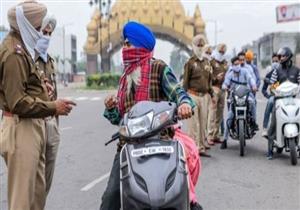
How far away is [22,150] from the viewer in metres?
4.23

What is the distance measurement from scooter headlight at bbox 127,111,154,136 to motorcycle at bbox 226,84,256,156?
20.2 ft

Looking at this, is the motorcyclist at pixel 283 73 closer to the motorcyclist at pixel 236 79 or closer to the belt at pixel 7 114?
the motorcyclist at pixel 236 79

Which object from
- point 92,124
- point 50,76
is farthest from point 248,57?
point 50,76

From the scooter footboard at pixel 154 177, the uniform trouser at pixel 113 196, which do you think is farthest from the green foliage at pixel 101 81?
the scooter footboard at pixel 154 177

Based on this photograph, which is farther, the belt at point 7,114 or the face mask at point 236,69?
the face mask at point 236,69

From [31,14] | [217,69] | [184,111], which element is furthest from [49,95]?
[217,69]

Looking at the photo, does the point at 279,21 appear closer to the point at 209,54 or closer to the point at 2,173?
the point at 209,54

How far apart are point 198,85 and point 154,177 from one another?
645 centimetres

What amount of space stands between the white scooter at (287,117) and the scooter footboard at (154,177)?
545cm

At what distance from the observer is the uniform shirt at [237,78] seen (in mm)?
A: 10688

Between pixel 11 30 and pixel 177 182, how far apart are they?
1.73 meters

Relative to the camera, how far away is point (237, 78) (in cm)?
1076

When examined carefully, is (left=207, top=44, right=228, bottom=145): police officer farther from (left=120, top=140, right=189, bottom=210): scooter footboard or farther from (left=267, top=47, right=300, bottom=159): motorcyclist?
→ (left=120, top=140, right=189, bottom=210): scooter footboard

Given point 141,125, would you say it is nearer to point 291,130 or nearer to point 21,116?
point 21,116
